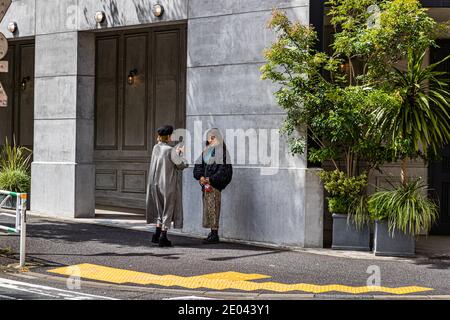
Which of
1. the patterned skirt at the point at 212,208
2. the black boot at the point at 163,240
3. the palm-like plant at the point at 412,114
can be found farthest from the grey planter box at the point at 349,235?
the black boot at the point at 163,240

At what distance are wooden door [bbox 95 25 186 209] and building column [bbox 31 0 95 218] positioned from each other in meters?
2.61

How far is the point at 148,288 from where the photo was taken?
9633 mm

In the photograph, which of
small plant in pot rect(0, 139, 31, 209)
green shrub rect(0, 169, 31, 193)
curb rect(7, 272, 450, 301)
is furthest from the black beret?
green shrub rect(0, 169, 31, 193)

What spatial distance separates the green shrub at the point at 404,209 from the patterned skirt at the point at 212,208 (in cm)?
261

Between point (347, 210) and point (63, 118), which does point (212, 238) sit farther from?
point (63, 118)

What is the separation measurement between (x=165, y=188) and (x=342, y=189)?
2.87 meters

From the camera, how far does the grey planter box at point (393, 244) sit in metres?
12.7

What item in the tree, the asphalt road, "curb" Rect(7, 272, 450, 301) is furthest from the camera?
the tree

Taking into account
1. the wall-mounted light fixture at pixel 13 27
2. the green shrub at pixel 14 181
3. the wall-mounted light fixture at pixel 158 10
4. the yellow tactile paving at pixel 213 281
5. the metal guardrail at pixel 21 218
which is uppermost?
the wall-mounted light fixture at pixel 13 27

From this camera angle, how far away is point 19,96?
75.0 feet

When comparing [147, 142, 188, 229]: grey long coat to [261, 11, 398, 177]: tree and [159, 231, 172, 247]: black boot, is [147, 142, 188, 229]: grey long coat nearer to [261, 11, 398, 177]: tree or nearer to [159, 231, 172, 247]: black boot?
[159, 231, 172, 247]: black boot

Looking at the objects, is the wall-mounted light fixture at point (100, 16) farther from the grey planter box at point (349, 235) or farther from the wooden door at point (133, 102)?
the grey planter box at point (349, 235)

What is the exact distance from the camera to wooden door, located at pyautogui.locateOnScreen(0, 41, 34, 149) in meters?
22.5

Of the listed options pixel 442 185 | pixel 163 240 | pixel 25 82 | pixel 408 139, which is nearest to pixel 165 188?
pixel 163 240
